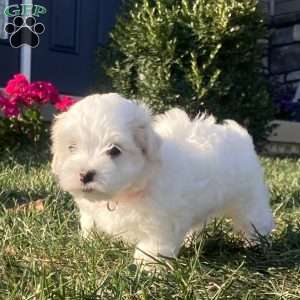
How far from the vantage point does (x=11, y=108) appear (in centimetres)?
702

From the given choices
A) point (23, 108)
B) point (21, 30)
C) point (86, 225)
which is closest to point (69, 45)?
point (21, 30)

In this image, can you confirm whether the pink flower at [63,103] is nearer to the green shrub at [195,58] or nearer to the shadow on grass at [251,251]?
the green shrub at [195,58]

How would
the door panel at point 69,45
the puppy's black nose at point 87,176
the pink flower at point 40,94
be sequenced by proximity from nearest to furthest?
the puppy's black nose at point 87,176 < the pink flower at point 40,94 < the door panel at point 69,45

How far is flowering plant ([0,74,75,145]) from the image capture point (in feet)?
23.0

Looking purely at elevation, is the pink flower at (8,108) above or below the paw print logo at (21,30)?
below

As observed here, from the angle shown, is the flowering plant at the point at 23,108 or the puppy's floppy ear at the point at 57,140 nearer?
the puppy's floppy ear at the point at 57,140

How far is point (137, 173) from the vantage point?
9.51 ft

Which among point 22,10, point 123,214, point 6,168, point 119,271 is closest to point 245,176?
point 123,214

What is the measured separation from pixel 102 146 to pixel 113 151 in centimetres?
5

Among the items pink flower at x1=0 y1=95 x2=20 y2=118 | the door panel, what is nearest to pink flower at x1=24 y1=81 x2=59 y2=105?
pink flower at x1=0 y1=95 x2=20 y2=118

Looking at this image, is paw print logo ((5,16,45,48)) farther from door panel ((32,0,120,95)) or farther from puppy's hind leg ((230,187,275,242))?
puppy's hind leg ((230,187,275,242))

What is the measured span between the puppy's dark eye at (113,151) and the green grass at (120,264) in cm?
41

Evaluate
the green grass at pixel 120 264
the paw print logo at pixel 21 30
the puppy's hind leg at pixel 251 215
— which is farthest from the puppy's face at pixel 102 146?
the paw print logo at pixel 21 30

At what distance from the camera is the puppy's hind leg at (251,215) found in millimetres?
3604
